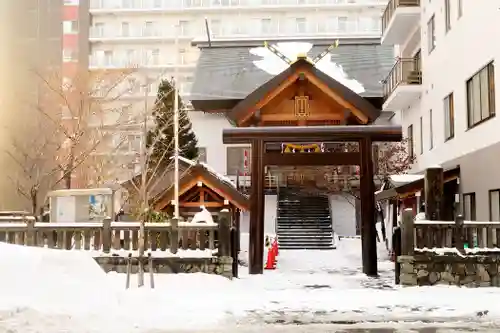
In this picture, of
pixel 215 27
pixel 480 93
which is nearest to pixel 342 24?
pixel 215 27

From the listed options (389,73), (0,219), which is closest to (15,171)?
(0,219)

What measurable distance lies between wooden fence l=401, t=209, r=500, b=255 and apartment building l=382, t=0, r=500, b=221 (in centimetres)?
257

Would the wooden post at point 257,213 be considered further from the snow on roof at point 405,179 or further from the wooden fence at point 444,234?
the snow on roof at point 405,179

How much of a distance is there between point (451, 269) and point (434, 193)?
3.98m

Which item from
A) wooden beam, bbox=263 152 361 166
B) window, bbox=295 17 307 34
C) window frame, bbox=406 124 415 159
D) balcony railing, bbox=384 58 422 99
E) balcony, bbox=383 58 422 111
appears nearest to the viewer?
wooden beam, bbox=263 152 361 166

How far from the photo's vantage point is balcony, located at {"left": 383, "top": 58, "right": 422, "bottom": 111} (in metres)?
24.5

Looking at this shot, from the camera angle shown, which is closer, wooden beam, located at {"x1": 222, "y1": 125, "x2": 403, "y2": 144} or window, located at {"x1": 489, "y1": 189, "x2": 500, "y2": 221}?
window, located at {"x1": 489, "y1": 189, "x2": 500, "y2": 221}

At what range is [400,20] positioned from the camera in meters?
26.0

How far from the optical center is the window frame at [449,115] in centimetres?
2050

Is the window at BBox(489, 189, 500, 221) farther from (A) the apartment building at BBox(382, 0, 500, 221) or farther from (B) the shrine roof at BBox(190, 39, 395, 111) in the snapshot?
(B) the shrine roof at BBox(190, 39, 395, 111)

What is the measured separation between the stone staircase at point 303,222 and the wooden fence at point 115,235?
15.1 m

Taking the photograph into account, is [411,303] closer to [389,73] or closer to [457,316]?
[457,316]

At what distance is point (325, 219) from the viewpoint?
33000 mm

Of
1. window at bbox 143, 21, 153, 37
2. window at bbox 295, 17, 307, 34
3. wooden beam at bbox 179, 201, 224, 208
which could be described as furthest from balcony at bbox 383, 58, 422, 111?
window at bbox 143, 21, 153, 37
